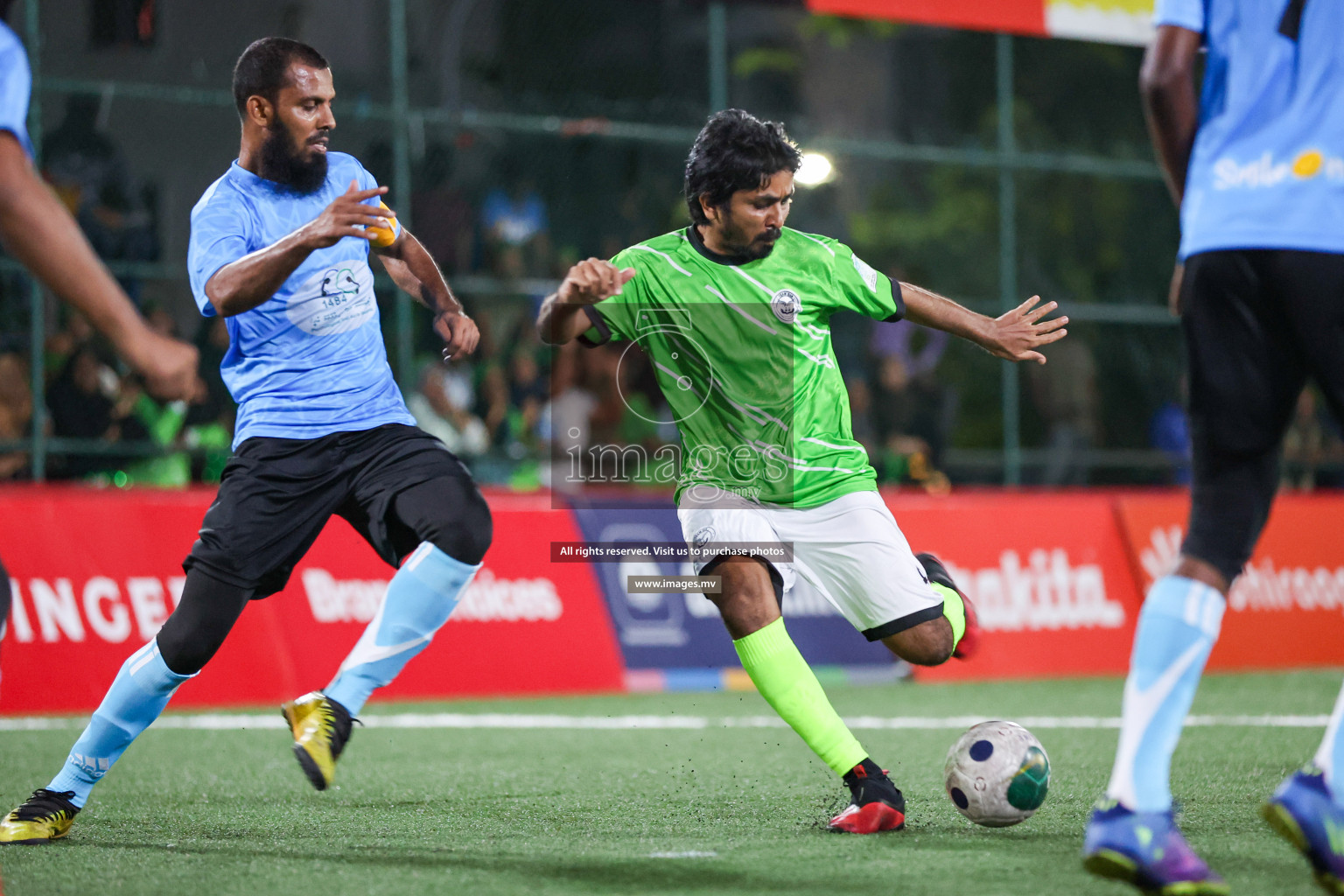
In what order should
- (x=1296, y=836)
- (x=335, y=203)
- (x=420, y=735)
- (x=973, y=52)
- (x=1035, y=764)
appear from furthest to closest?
(x=973, y=52), (x=420, y=735), (x=1035, y=764), (x=335, y=203), (x=1296, y=836)

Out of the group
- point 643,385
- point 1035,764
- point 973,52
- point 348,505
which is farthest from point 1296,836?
point 973,52

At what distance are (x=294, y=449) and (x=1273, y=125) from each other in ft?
9.84

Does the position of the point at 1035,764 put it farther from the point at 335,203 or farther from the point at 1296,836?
the point at 335,203

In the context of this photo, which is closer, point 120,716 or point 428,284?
point 120,716

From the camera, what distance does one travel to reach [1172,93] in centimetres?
362

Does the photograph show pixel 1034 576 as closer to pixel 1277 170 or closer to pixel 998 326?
pixel 998 326

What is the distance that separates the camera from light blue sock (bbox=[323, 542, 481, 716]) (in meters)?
4.66

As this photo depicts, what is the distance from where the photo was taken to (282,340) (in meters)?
5.02

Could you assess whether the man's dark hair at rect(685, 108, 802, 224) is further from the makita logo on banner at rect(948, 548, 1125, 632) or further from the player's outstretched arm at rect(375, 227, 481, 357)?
the makita logo on banner at rect(948, 548, 1125, 632)

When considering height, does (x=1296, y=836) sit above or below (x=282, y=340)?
below

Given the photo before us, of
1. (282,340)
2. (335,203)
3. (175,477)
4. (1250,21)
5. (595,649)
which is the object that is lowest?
(595,649)

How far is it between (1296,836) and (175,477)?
9457 millimetres

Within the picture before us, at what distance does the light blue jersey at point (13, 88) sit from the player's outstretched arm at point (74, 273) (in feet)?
0.17

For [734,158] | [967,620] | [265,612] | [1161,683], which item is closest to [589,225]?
[265,612]
